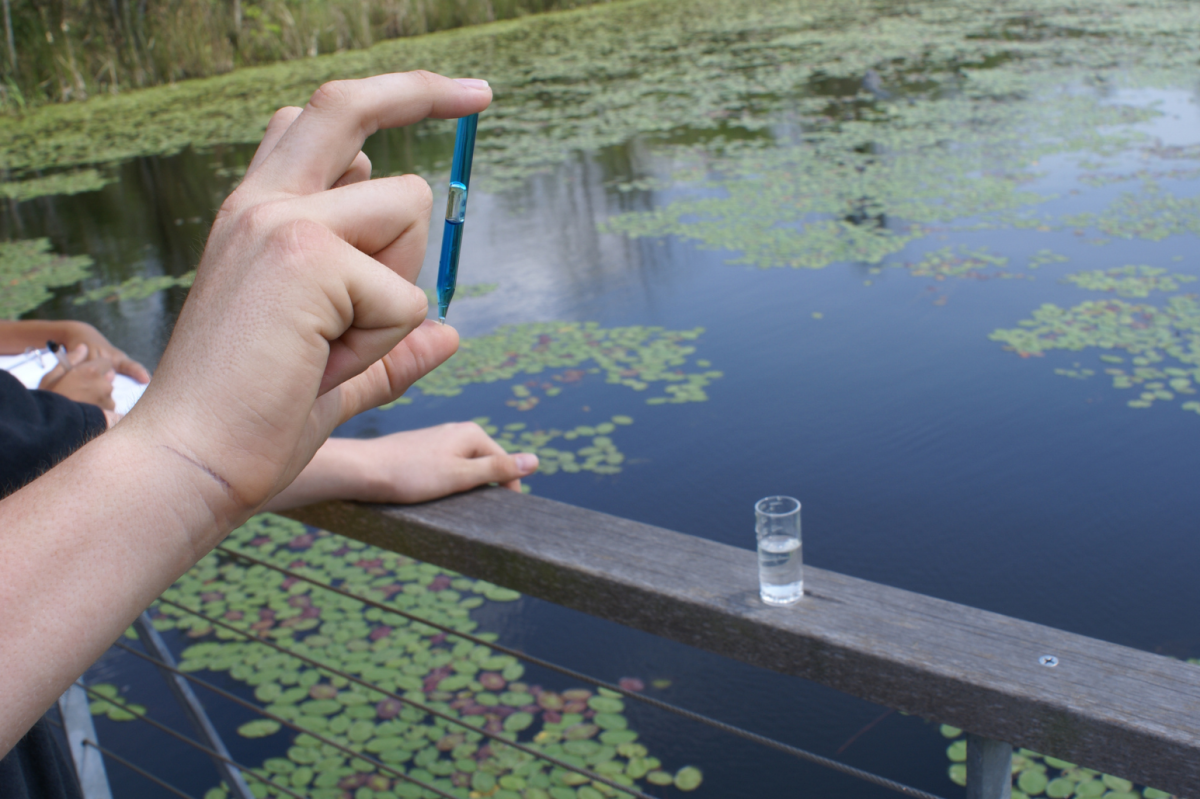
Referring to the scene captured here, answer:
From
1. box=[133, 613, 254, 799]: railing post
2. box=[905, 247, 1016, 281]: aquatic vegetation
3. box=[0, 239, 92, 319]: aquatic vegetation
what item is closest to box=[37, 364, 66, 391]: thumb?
box=[133, 613, 254, 799]: railing post

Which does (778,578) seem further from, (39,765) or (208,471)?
(39,765)

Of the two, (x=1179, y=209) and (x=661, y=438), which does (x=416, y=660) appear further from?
(x=1179, y=209)

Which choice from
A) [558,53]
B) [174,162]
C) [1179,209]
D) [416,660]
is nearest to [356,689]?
[416,660]

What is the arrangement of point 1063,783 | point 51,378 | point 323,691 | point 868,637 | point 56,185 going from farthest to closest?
point 56,185
point 323,691
point 51,378
point 1063,783
point 868,637

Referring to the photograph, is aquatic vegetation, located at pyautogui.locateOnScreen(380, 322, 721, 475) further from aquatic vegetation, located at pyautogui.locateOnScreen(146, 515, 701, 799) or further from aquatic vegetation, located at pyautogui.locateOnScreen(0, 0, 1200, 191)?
aquatic vegetation, located at pyautogui.locateOnScreen(0, 0, 1200, 191)

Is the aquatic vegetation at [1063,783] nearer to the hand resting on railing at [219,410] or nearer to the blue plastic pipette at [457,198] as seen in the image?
the blue plastic pipette at [457,198]

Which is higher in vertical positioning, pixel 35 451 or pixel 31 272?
pixel 35 451

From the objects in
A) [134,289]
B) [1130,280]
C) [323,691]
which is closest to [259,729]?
[323,691]
